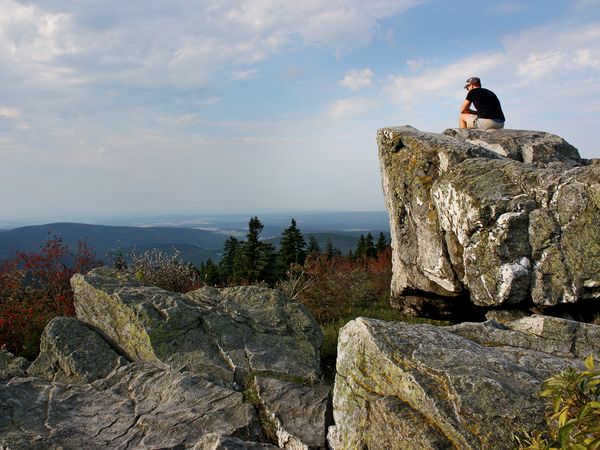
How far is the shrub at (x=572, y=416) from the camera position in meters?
3.92

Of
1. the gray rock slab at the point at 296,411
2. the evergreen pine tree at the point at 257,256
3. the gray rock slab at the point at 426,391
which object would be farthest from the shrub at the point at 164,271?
the evergreen pine tree at the point at 257,256

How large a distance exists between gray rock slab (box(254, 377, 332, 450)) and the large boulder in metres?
0.63

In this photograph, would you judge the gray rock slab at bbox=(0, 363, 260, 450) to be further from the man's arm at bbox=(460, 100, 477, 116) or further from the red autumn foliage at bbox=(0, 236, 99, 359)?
the man's arm at bbox=(460, 100, 477, 116)

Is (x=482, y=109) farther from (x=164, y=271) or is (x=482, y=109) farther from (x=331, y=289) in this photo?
→ (x=164, y=271)

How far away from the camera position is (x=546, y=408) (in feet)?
16.0

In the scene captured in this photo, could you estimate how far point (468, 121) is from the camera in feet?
48.1

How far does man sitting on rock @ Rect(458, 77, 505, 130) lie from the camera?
567 inches

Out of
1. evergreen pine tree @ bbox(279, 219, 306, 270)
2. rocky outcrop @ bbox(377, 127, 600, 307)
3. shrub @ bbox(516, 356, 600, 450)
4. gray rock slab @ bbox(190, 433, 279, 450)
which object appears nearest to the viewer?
shrub @ bbox(516, 356, 600, 450)

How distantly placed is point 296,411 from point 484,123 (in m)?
11.4

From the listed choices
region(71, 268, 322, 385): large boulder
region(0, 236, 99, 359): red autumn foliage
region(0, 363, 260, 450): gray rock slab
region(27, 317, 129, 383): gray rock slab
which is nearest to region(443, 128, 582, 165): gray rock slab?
region(71, 268, 322, 385): large boulder

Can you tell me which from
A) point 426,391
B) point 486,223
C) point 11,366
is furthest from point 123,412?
point 486,223

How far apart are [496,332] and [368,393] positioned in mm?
2813

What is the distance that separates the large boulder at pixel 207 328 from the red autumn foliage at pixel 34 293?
8.00ft

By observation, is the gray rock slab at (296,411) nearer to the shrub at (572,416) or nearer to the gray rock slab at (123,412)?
the gray rock slab at (123,412)
